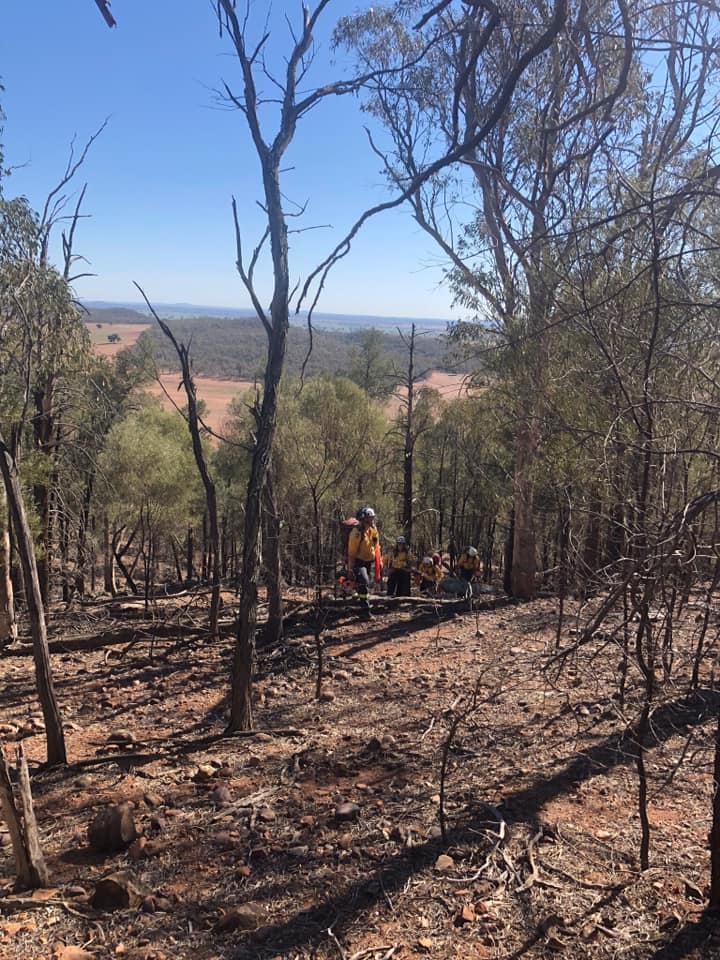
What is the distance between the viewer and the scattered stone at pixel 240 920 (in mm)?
3064

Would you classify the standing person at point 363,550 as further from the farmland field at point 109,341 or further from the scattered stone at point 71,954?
the scattered stone at point 71,954

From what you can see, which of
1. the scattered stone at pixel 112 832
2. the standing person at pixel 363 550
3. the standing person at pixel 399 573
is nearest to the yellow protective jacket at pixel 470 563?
the standing person at pixel 399 573

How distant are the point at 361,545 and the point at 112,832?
5.21 meters

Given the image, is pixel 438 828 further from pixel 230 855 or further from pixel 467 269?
pixel 467 269

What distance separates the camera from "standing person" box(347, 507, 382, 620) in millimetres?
8656

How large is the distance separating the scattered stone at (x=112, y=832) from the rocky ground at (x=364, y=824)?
0.02 m

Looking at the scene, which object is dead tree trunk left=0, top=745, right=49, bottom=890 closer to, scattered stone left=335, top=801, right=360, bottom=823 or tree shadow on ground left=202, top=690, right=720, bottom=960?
tree shadow on ground left=202, top=690, right=720, bottom=960

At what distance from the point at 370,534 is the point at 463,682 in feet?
8.69

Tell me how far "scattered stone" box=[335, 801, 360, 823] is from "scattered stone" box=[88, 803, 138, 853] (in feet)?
3.74

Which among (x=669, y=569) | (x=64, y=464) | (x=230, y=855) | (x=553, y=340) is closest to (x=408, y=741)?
(x=230, y=855)

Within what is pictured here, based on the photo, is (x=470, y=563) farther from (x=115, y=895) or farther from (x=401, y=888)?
(x=115, y=895)

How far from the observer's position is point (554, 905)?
3182mm

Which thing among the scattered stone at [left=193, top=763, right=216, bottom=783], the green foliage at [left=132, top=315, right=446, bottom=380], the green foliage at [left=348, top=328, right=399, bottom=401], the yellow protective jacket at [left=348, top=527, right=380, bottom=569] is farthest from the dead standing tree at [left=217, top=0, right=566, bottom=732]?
the green foliage at [left=132, top=315, right=446, bottom=380]

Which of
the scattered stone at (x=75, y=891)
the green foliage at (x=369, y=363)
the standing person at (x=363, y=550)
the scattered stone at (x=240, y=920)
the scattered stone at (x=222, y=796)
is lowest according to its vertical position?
the scattered stone at (x=222, y=796)
